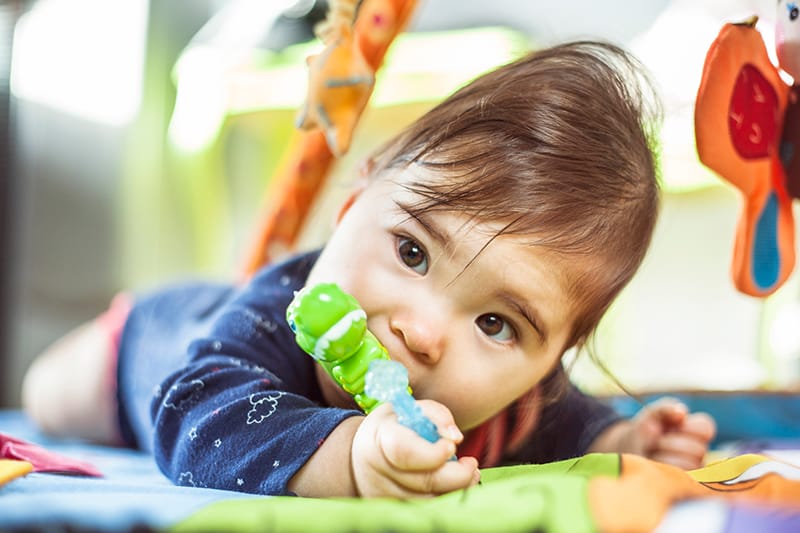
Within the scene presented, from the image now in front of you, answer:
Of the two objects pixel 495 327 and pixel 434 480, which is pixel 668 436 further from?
pixel 434 480

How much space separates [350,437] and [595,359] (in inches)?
12.2

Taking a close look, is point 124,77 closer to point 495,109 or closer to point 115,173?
point 115,173

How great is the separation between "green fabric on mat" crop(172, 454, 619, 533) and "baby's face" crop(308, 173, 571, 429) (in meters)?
0.18

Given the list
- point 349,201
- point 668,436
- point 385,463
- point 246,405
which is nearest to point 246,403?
point 246,405

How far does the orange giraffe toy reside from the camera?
707 millimetres

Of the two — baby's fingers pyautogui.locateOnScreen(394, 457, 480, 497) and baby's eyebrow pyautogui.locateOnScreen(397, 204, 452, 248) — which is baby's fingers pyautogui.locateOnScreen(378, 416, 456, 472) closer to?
baby's fingers pyautogui.locateOnScreen(394, 457, 480, 497)

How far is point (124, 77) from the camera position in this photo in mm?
1949

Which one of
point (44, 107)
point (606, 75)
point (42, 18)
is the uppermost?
point (606, 75)

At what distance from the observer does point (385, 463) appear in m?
0.42

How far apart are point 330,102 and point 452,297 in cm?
25

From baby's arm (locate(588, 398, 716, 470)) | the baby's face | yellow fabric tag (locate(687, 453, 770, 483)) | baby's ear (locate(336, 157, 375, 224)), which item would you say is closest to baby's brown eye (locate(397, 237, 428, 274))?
the baby's face

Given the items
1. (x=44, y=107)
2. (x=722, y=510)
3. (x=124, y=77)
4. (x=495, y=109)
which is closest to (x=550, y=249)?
(x=495, y=109)

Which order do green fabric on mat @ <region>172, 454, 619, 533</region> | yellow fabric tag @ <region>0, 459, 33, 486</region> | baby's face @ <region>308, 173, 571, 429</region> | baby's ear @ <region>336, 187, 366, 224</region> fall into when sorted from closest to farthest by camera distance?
green fabric on mat @ <region>172, 454, 619, 533</region>, yellow fabric tag @ <region>0, 459, 33, 486</region>, baby's face @ <region>308, 173, 571, 429</region>, baby's ear @ <region>336, 187, 366, 224</region>

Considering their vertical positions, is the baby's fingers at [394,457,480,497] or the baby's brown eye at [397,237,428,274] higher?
the baby's brown eye at [397,237,428,274]
